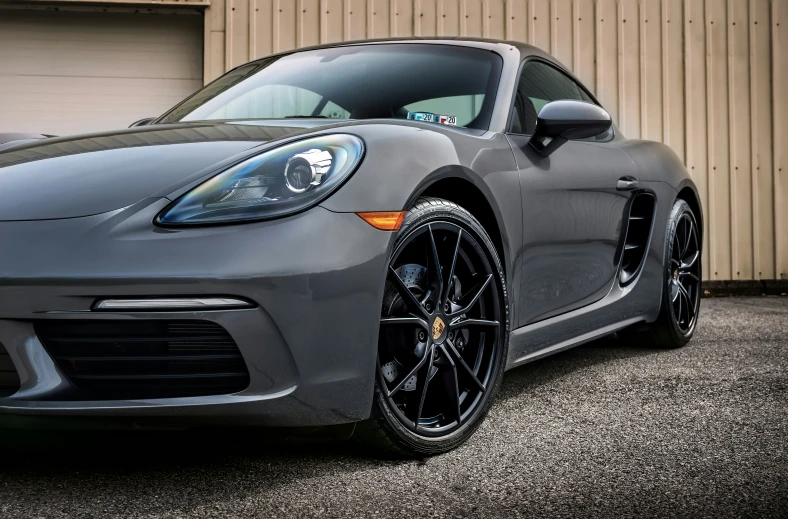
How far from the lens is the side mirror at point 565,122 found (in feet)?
10.7

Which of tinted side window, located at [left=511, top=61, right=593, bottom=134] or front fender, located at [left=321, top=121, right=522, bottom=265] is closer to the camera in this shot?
front fender, located at [left=321, top=121, right=522, bottom=265]

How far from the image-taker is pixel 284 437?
2.78m

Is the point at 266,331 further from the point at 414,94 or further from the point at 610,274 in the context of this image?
the point at 610,274

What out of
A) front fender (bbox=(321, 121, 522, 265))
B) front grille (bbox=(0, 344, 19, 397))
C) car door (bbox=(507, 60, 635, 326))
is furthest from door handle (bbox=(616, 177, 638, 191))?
front grille (bbox=(0, 344, 19, 397))

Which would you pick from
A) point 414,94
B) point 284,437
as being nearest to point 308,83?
point 414,94

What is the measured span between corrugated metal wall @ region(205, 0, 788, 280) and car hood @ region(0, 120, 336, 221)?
5.05 meters

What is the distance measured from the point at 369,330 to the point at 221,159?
559mm

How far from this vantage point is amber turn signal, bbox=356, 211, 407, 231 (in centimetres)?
233

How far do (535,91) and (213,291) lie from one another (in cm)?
203

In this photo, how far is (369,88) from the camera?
3.36 m

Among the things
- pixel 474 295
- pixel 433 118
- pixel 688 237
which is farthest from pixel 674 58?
pixel 474 295

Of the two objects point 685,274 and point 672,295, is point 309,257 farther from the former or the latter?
point 685,274

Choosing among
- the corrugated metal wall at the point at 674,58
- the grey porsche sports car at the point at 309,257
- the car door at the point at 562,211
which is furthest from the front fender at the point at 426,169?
the corrugated metal wall at the point at 674,58

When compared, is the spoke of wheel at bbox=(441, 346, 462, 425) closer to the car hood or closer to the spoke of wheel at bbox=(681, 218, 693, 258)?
the car hood
